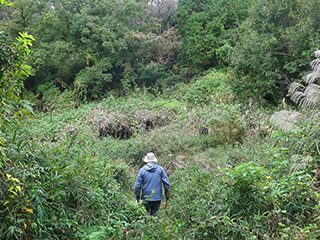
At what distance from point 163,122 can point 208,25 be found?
7.71 m

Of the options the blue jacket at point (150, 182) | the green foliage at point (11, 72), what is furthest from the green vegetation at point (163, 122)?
the blue jacket at point (150, 182)

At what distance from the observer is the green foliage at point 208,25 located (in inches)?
642

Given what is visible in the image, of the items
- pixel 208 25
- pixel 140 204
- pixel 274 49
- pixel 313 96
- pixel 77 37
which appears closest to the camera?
pixel 140 204

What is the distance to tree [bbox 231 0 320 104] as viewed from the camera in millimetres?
8680

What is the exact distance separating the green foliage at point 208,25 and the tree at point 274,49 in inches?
223

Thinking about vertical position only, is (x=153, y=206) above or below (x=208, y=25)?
below

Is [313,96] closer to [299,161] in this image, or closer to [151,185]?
[299,161]

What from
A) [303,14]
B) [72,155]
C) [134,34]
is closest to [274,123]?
[303,14]

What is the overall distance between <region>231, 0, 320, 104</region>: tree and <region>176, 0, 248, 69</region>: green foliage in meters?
5.67

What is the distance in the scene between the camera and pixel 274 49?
949cm

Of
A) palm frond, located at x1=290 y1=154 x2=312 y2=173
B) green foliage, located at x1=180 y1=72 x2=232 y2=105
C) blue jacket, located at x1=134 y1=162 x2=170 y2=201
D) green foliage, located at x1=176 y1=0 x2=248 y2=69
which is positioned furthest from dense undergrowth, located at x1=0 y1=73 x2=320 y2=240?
green foliage, located at x1=176 y1=0 x2=248 y2=69

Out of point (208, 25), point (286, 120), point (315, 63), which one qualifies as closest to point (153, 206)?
point (286, 120)

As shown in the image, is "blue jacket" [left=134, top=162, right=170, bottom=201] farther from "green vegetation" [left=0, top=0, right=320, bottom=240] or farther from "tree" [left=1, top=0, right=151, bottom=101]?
"tree" [left=1, top=0, right=151, bottom=101]

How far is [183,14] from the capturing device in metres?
17.3
